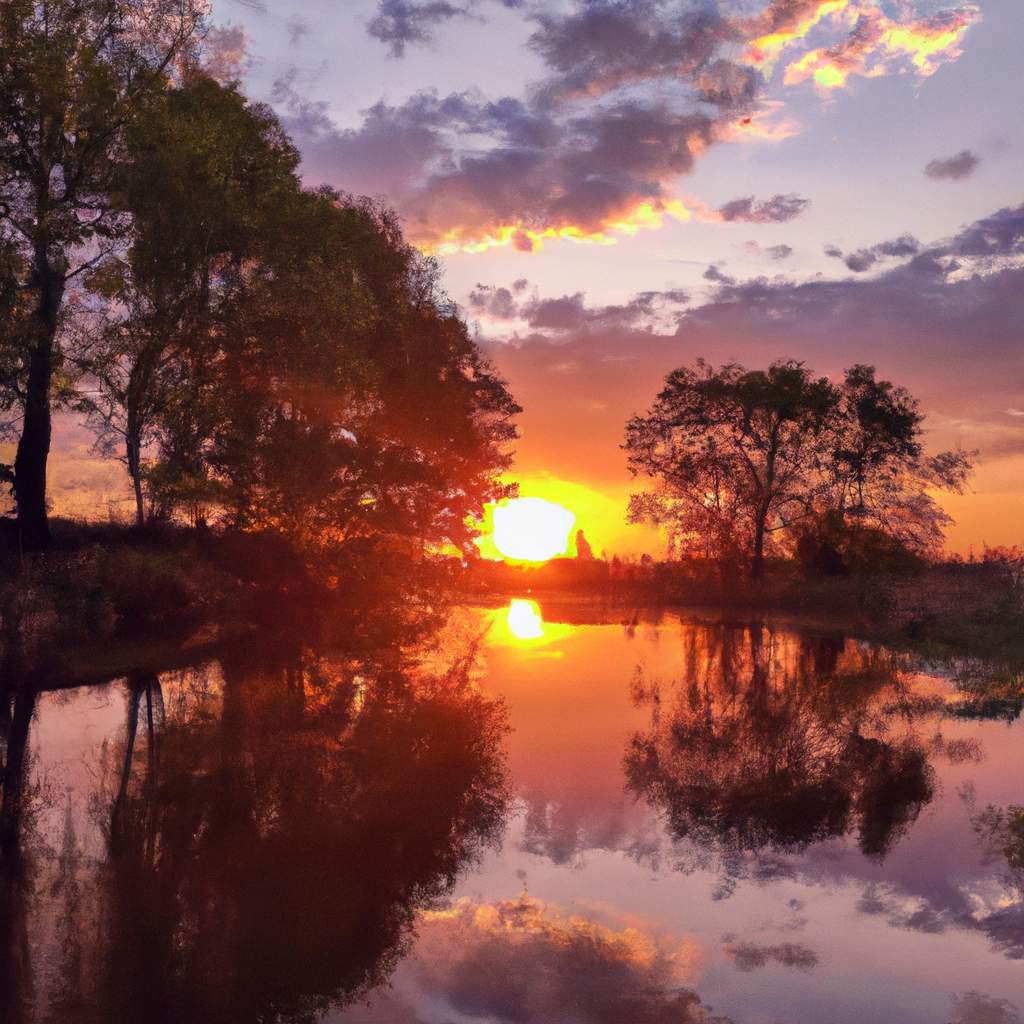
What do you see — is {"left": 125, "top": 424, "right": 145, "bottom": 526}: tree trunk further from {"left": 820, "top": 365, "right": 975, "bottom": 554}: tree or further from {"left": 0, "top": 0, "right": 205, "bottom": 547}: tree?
{"left": 820, "top": 365, "right": 975, "bottom": 554}: tree

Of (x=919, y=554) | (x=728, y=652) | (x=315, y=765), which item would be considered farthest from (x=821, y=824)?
(x=919, y=554)

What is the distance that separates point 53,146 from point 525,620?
24.8m

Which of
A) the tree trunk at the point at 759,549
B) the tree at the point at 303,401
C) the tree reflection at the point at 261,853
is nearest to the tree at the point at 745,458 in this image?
the tree trunk at the point at 759,549

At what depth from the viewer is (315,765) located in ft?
41.3

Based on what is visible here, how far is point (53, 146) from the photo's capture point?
96.8 ft

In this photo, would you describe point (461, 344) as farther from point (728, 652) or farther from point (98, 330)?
point (728, 652)

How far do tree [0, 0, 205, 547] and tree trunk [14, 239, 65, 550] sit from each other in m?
0.03

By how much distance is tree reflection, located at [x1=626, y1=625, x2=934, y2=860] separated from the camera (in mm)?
10758

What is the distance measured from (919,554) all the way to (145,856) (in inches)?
2042

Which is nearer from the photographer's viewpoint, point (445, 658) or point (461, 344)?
point (445, 658)

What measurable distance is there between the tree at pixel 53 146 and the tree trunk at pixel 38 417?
35 mm

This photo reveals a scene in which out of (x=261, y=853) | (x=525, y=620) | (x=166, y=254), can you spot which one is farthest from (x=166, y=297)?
(x=261, y=853)

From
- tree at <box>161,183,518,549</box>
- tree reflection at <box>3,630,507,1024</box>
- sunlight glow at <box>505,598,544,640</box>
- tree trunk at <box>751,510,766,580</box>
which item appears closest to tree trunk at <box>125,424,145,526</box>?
tree at <box>161,183,518,549</box>

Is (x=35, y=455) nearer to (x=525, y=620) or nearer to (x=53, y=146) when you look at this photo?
(x=53, y=146)
